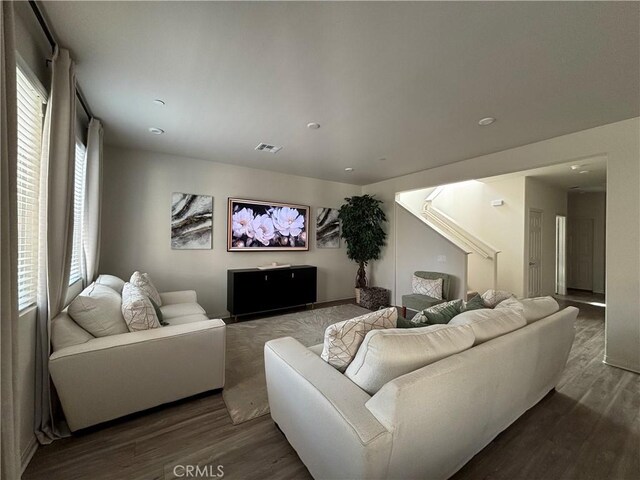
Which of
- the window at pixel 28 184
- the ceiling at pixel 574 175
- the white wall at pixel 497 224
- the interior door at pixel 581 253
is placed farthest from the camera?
the interior door at pixel 581 253

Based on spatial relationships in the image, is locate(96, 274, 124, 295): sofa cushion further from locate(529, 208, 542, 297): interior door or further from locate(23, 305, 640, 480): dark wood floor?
locate(529, 208, 542, 297): interior door

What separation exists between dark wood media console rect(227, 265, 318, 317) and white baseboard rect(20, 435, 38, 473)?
2357 mm

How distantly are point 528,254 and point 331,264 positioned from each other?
160 inches

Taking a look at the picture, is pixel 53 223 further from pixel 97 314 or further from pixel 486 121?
pixel 486 121

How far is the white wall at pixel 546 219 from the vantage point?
5.11 m

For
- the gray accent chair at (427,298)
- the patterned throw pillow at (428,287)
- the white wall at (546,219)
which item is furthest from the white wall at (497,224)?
the patterned throw pillow at (428,287)

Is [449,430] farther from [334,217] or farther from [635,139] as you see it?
[334,217]

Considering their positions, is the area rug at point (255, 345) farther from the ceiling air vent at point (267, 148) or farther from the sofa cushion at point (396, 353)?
the ceiling air vent at point (267, 148)

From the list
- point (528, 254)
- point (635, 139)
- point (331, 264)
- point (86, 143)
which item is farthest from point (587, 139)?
point (86, 143)

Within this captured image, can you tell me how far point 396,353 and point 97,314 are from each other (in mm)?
2105

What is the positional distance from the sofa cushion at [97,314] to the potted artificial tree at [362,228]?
397cm

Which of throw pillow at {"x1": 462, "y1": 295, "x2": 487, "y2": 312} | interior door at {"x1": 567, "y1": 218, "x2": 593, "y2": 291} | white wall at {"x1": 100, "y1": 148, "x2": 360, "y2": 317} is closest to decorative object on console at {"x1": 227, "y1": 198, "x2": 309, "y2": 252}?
white wall at {"x1": 100, "y1": 148, "x2": 360, "y2": 317}

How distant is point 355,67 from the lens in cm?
184

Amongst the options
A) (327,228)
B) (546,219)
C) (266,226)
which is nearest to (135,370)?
(266,226)
